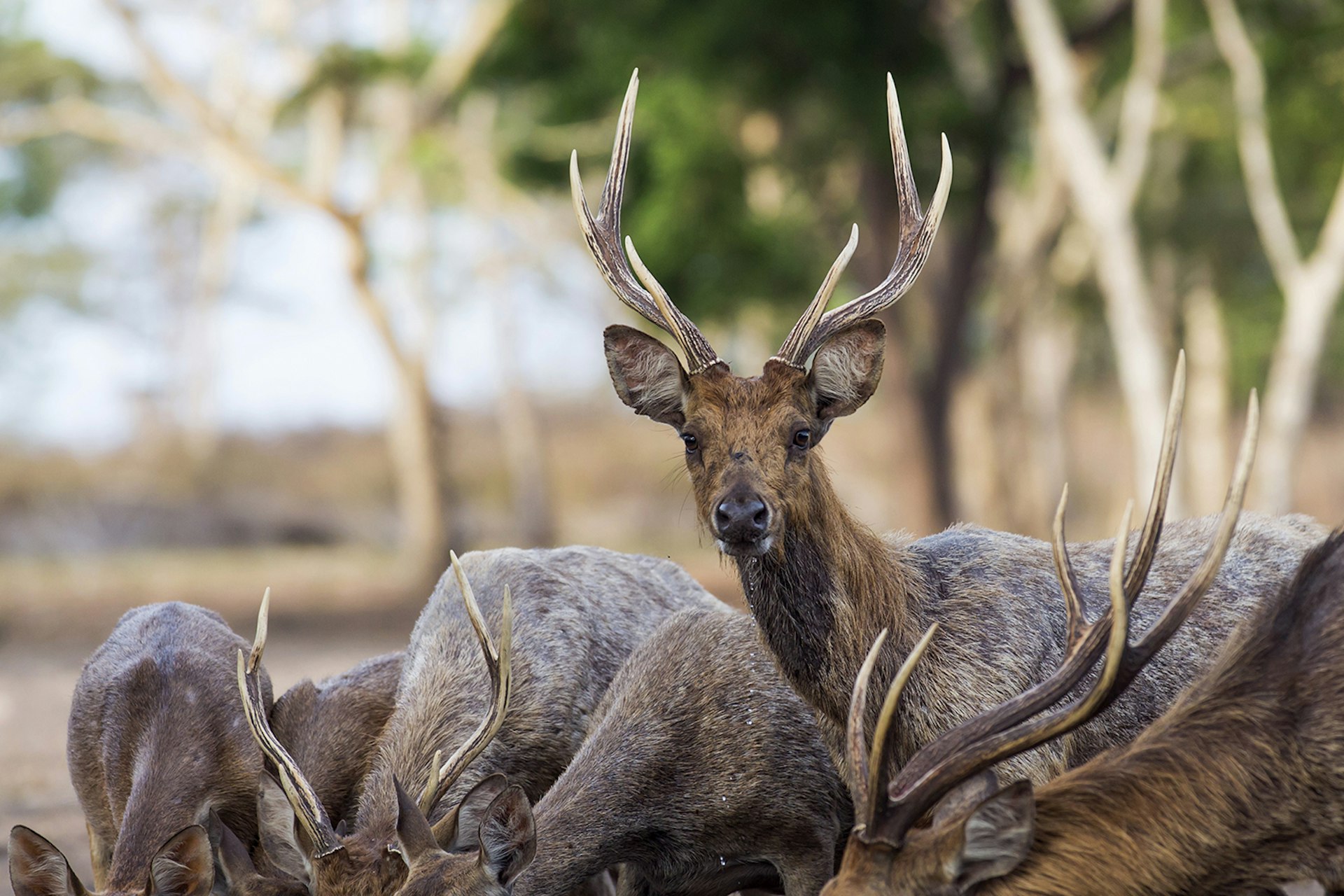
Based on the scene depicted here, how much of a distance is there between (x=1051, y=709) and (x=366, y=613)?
18.1m

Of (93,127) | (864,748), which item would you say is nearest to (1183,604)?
(864,748)

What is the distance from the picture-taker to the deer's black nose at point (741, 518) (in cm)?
534

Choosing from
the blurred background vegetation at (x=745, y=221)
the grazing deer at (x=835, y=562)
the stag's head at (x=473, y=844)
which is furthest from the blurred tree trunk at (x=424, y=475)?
the stag's head at (x=473, y=844)

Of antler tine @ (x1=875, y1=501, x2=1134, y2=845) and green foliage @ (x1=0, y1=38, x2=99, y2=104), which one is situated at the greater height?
green foliage @ (x1=0, y1=38, x2=99, y2=104)

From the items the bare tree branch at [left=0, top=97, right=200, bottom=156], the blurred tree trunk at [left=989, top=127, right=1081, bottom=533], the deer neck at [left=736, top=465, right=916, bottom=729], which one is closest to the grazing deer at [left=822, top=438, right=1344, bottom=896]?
the deer neck at [left=736, top=465, right=916, bottom=729]

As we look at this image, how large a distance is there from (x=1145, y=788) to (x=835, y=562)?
1602mm

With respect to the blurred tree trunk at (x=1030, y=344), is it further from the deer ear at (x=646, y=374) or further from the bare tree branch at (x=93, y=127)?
the deer ear at (x=646, y=374)

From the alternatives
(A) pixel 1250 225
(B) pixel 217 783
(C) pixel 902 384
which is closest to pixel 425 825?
(B) pixel 217 783

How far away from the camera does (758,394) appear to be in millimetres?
5707

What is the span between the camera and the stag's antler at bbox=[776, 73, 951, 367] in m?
5.78

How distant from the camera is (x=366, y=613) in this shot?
74.3 ft

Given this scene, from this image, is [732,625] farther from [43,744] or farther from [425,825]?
[43,744]

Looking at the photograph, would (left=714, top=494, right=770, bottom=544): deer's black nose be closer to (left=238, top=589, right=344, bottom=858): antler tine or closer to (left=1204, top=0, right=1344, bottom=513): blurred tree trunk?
(left=238, top=589, right=344, bottom=858): antler tine

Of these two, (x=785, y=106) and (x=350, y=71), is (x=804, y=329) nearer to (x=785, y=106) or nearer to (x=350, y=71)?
(x=785, y=106)
